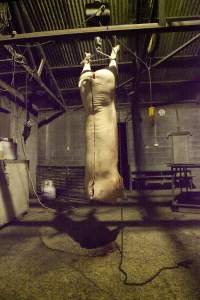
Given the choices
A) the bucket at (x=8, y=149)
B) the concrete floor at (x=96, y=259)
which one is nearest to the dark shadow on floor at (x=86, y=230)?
the concrete floor at (x=96, y=259)

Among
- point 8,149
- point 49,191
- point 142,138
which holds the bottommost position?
point 49,191

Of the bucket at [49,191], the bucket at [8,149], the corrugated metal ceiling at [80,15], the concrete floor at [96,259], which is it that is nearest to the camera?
the concrete floor at [96,259]

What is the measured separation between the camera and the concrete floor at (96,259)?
111 inches

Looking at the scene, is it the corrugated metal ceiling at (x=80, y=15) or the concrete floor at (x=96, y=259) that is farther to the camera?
the corrugated metal ceiling at (x=80, y=15)

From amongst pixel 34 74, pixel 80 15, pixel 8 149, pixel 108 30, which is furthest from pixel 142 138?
pixel 108 30

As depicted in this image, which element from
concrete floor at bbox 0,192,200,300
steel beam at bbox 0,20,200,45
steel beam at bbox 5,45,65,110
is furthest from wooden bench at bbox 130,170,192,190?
steel beam at bbox 0,20,200,45

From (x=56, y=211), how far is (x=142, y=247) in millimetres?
3965

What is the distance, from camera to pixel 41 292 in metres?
2.83

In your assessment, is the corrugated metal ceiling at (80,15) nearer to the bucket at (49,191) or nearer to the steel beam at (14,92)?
the steel beam at (14,92)

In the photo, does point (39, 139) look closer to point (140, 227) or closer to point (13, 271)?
point (140, 227)

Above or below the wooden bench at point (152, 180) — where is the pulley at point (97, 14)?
above

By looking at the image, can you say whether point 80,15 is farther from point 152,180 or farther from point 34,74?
point 152,180

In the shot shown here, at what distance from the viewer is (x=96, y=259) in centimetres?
378

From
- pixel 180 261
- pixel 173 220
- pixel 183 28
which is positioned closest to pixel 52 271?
pixel 180 261
